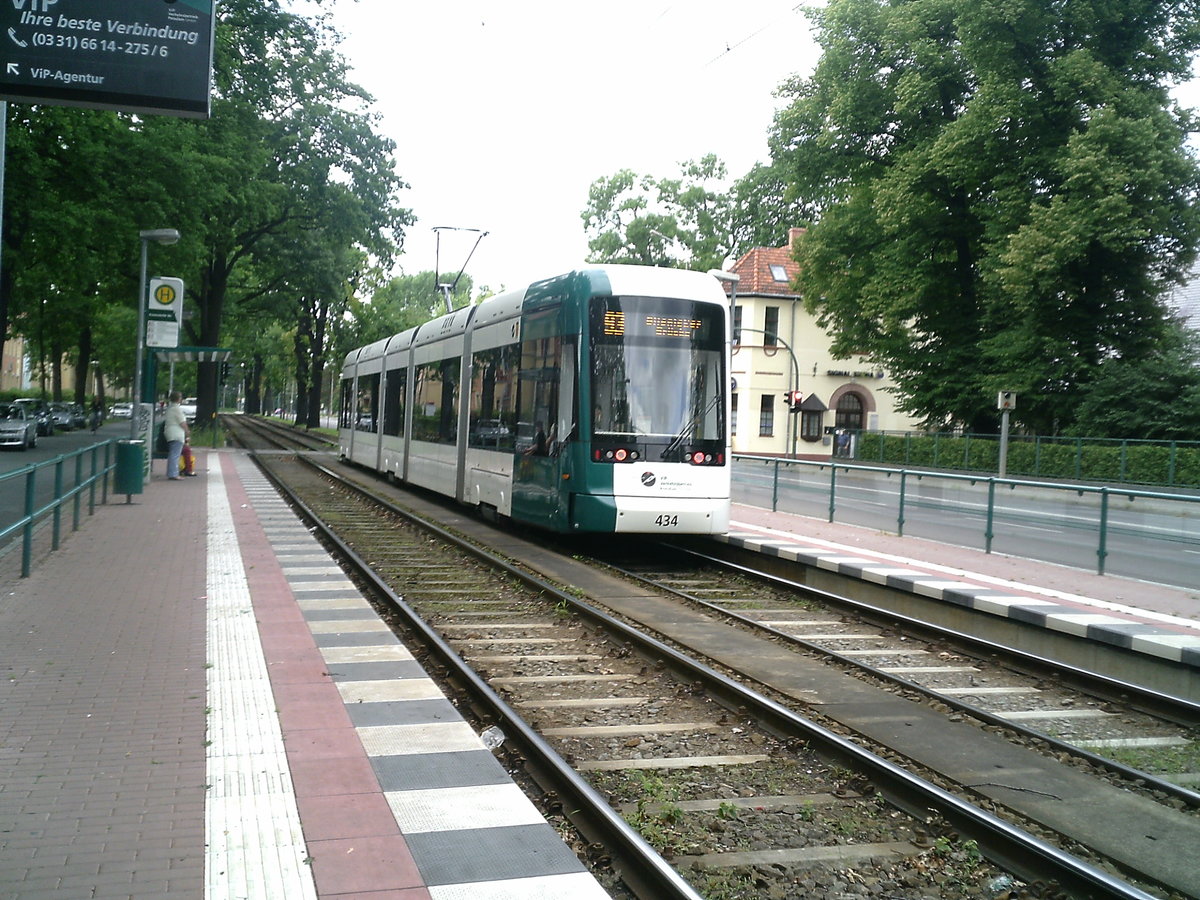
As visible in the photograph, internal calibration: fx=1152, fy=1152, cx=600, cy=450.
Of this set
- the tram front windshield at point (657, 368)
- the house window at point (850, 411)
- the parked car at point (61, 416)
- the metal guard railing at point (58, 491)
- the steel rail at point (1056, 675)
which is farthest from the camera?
the house window at point (850, 411)

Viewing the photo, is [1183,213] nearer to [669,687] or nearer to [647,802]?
[669,687]

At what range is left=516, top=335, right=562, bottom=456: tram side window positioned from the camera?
14023 mm

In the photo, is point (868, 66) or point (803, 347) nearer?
point (868, 66)

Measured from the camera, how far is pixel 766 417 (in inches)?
2378

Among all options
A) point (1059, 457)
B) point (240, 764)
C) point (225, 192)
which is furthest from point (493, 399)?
point (1059, 457)

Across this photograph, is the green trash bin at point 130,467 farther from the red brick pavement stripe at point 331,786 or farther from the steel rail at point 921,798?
the steel rail at point 921,798

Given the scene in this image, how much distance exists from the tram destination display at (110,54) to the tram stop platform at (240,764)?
11.8ft

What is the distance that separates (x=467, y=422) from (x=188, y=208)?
1427cm

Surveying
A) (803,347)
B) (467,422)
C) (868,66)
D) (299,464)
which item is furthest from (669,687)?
(803,347)

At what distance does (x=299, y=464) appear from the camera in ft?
115

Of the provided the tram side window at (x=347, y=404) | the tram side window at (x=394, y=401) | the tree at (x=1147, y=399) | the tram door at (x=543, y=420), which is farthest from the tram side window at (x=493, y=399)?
the tree at (x=1147, y=399)

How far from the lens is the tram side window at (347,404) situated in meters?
32.9

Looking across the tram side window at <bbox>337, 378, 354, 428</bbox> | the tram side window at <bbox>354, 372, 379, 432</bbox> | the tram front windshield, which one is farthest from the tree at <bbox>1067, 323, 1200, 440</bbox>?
the tram front windshield

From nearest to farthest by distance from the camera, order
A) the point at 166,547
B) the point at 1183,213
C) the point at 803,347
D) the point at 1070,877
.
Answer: the point at 1070,877 → the point at 166,547 → the point at 1183,213 → the point at 803,347
